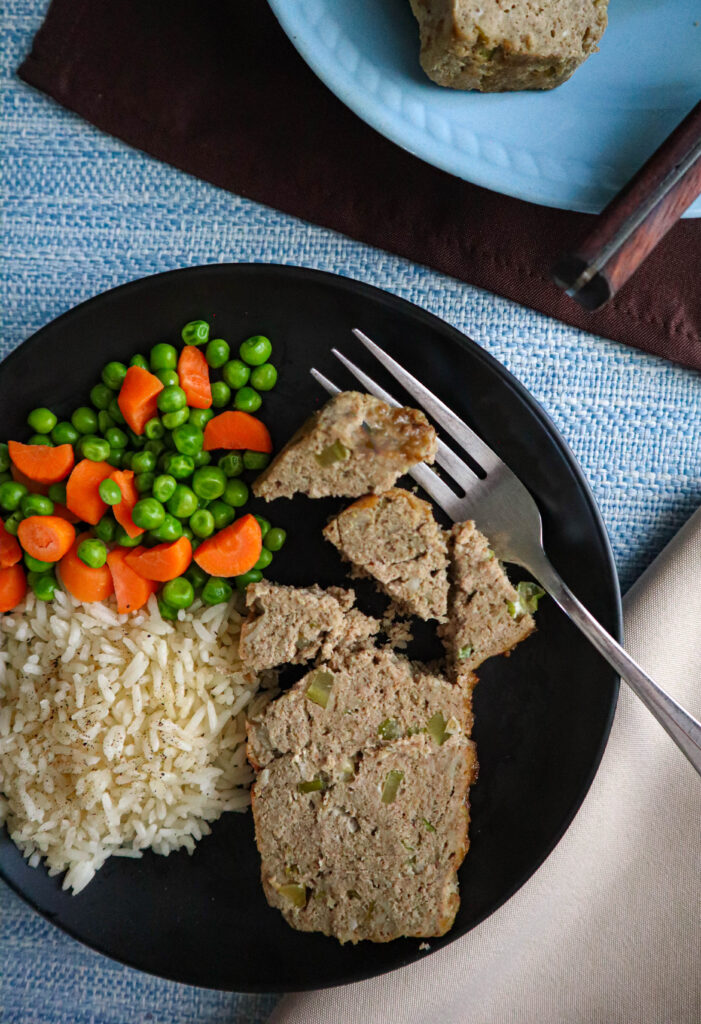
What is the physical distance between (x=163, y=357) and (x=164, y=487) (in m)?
0.46

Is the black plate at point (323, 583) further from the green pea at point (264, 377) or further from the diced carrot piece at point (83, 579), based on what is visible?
the diced carrot piece at point (83, 579)

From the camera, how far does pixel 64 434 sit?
303 centimetres

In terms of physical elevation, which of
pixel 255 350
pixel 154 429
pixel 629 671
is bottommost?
pixel 154 429

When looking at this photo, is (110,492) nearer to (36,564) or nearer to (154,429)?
(154,429)

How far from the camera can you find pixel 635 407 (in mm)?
3252

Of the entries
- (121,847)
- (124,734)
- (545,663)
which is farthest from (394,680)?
(121,847)

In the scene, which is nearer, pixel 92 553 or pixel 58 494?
pixel 92 553

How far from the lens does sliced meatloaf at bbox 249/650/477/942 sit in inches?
118

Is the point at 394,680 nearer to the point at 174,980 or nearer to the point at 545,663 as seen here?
Result: the point at 545,663

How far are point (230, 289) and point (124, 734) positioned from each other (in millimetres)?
1624

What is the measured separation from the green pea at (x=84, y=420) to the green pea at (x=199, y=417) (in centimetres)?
35

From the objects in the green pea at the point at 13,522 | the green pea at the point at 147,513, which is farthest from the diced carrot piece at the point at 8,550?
the green pea at the point at 147,513

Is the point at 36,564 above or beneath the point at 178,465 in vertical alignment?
beneath

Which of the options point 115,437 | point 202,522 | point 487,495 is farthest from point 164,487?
point 487,495
